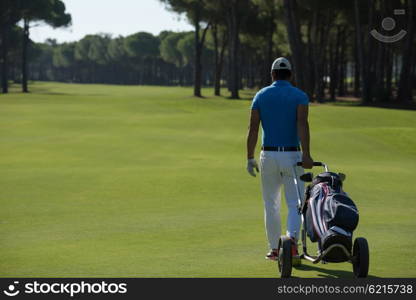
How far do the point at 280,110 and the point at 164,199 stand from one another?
8.29 m

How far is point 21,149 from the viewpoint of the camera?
102 feet

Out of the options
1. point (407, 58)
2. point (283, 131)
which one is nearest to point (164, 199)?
point (283, 131)

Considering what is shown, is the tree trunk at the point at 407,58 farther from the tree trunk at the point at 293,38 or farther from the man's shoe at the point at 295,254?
the man's shoe at the point at 295,254

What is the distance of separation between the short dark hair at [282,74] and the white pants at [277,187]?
0.93 m

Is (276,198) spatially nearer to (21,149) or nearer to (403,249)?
(403,249)

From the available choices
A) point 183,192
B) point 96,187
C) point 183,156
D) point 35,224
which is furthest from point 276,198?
point 183,156

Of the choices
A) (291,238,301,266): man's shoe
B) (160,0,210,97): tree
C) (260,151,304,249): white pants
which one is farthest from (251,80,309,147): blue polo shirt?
(160,0,210,97): tree

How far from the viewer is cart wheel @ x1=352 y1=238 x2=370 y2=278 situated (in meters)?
8.44

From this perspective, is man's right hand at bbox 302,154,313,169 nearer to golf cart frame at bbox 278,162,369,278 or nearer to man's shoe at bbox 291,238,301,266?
golf cart frame at bbox 278,162,369,278

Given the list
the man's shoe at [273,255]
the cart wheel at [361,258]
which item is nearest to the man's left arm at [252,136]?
the man's shoe at [273,255]

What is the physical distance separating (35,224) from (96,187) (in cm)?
547

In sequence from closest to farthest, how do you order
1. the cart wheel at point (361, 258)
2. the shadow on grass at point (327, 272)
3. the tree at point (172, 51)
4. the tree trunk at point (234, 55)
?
the cart wheel at point (361, 258)
the shadow on grass at point (327, 272)
the tree trunk at point (234, 55)
the tree at point (172, 51)

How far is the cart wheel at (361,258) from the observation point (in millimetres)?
8443

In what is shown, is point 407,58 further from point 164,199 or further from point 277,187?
point 277,187
